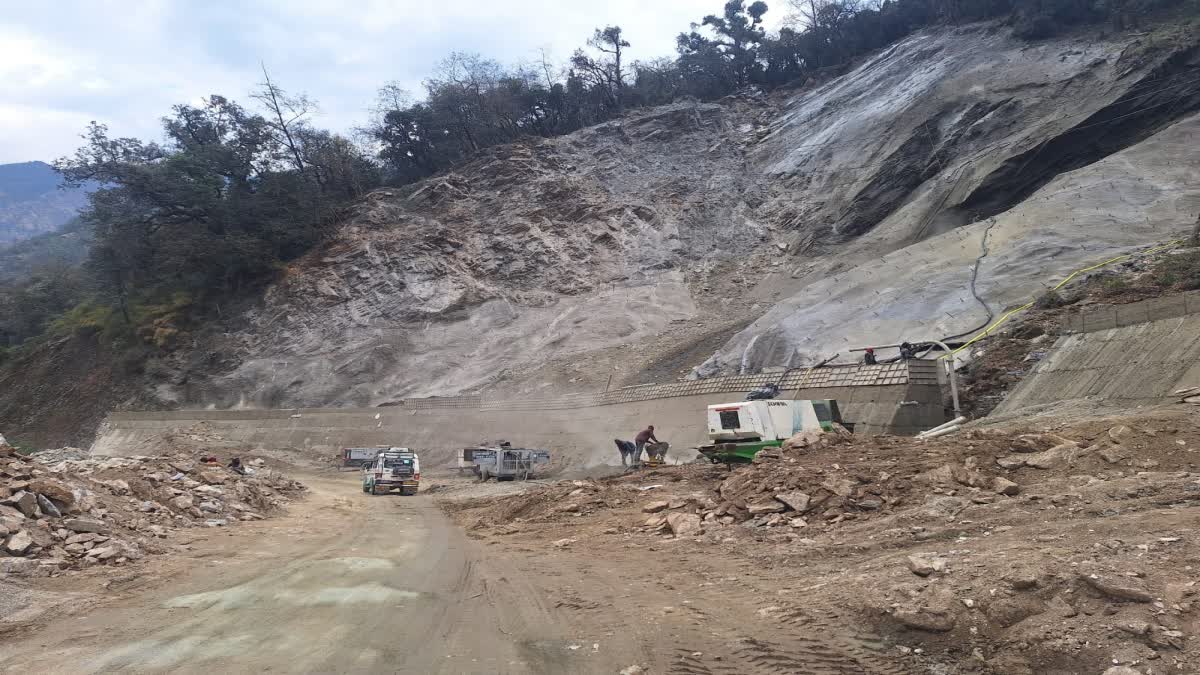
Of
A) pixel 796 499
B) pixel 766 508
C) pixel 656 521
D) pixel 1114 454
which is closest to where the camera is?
pixel 1114 454

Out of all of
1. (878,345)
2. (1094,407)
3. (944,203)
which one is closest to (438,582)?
(1094,407)

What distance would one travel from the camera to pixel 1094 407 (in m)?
12.2

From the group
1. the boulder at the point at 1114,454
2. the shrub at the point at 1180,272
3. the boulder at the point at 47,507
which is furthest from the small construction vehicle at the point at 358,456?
the shrub at the point at 1180,272

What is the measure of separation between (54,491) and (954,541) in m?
10.2

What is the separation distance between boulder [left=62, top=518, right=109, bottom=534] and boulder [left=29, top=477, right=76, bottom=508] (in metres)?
0.36

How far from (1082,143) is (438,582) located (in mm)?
34349

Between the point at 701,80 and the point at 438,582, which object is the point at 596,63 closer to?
the point at 701,80

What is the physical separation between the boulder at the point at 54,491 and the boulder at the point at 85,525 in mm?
361

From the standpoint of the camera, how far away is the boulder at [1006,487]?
25.9ft

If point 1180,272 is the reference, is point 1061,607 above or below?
below

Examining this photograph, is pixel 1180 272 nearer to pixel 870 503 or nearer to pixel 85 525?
pixel 870 503

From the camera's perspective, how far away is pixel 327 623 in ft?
19.4

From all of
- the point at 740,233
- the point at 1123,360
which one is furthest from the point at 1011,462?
the point at 740,233

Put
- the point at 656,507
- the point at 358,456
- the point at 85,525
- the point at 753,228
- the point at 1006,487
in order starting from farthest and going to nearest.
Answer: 1. the point at 753,228
2. the point at 358,456
3. the point at 656,507
4. the point at 85,525
5. the point at 1006,487
